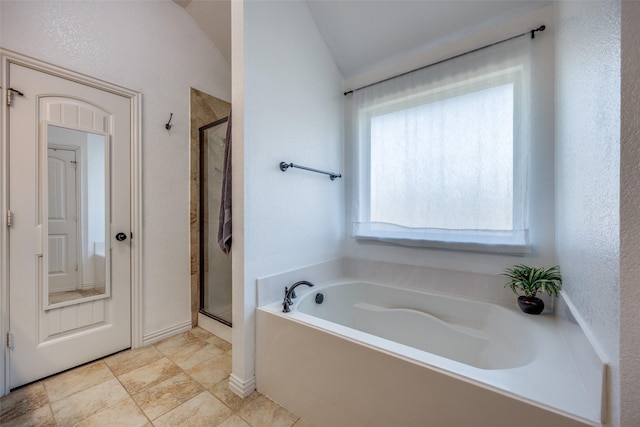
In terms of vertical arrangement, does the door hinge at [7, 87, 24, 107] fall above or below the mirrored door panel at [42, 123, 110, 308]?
above

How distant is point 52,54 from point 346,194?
2.25m

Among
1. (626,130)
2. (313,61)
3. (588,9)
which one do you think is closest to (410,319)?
(626,130)

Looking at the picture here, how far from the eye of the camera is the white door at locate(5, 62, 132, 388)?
1.55 meters

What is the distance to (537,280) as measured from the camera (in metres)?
1.37

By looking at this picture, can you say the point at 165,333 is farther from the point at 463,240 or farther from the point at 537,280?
the point at 537,280

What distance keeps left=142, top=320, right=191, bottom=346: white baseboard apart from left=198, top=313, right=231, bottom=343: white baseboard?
109 millimetres

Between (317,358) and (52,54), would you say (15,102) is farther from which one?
(317,358)

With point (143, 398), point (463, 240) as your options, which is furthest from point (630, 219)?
point (143, 398)

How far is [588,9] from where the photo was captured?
0.93 m

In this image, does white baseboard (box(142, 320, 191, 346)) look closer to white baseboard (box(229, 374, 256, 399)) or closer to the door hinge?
white baseboard (box(229, 374, 256, 399))

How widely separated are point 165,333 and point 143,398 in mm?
773

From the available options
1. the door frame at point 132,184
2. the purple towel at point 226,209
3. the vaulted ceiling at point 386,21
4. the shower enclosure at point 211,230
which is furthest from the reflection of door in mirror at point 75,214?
the vaulted ceiling at point 386,21

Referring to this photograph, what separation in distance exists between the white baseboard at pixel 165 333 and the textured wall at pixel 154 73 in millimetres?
21

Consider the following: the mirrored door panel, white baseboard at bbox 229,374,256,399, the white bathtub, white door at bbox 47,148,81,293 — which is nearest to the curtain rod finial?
the white bathtub
